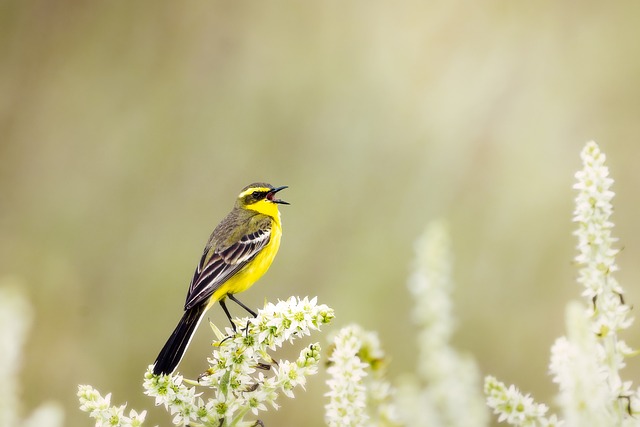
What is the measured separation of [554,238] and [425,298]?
804 centimetres

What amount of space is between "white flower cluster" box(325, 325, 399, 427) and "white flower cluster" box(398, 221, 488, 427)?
4.1 inches

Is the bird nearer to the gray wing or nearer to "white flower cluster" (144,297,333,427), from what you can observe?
the gray wing

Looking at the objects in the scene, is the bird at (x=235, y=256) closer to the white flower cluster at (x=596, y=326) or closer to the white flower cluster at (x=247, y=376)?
the white flower cluster at (x=247, y=376)

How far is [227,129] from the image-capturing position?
12031mm

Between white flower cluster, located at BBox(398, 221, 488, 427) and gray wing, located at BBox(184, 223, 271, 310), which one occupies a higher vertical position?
gray wing, located at BBox(184, 223, 271, 310)

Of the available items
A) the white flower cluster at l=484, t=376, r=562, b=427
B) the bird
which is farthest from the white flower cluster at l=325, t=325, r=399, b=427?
the bird

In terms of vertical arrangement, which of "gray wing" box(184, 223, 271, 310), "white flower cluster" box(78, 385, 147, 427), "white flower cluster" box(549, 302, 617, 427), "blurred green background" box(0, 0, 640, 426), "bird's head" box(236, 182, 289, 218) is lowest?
"white flower cluster" box(549, 302, 617, 427)

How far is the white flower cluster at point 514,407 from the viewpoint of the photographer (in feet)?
6.56

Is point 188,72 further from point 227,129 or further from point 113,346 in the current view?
point 113,346

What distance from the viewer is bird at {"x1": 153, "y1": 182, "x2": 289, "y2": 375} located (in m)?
3.80

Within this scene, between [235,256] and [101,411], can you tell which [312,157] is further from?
[101,411]

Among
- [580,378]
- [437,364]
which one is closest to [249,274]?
[437,364]

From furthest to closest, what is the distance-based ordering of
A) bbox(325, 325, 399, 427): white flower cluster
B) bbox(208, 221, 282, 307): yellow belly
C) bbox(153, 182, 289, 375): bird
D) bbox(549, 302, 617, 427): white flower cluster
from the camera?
bbox(208, 221, 282, 307): yellow belly, bbox(153, 182, 289, 375): bird, bbox(325, 325, 399, 427): white flower cluster, bbox(549, 302, 617, 427): white flower cluster

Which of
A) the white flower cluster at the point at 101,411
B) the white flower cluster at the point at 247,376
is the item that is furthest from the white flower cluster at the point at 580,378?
the white flower cluster at the point at 101,411
